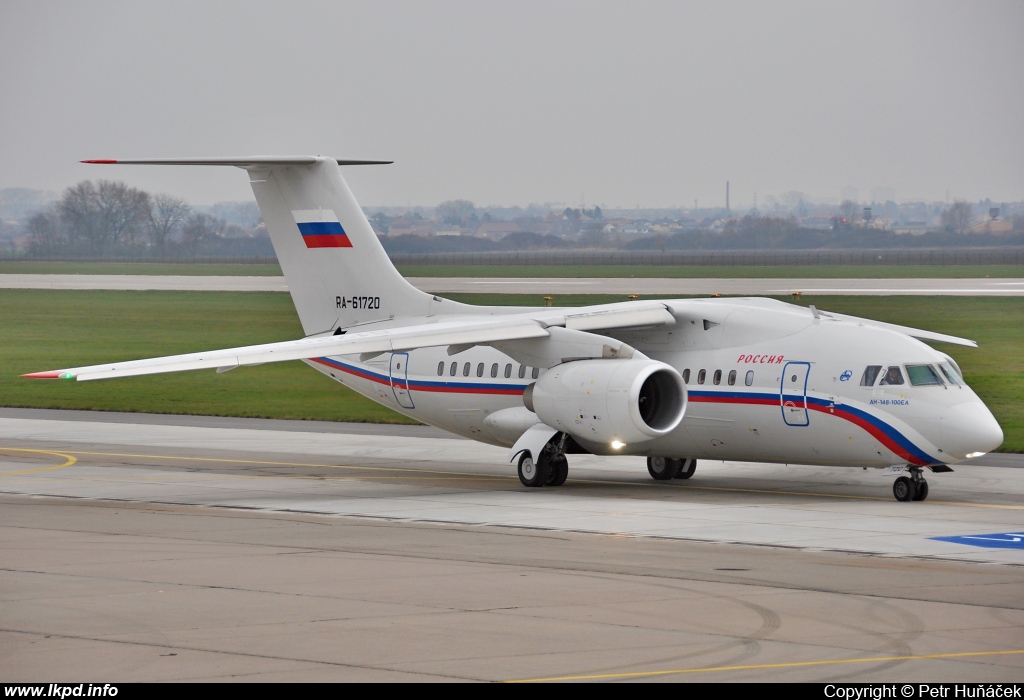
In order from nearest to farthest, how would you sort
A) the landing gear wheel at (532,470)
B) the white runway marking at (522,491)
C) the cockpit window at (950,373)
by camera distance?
the white runway marking at (522,491)
the cockpit window at (950,373)
the landing gear wheel at (532,470)

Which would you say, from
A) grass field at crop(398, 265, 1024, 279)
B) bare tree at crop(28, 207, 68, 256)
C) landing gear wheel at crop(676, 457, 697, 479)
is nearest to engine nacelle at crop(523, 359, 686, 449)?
landing gear wheel at crop(676, 457, 697, 479)

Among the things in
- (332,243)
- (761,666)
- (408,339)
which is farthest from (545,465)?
(761,666)

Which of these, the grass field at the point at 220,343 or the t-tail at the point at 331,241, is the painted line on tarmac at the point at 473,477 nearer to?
the t-tail at the point at 331,241

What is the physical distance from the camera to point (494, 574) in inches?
603

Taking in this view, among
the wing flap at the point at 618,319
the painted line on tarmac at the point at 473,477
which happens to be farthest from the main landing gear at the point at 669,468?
→ the wing flap at the point at 618,319

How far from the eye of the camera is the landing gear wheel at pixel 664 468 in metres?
25.5

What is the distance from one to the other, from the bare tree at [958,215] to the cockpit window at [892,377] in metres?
119

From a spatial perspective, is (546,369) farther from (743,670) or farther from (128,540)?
(743,670)

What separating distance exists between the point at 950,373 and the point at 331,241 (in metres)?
11.9

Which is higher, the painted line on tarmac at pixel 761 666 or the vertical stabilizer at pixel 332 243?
the vertical stabilizer at pixel 332 243

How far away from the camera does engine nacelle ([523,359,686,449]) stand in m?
22.3

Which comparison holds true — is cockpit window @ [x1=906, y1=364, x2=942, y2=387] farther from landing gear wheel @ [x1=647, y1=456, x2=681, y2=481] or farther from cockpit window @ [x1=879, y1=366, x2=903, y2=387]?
landing gear wheel @ [x1=647, y1=456, x2=681, y2=481]

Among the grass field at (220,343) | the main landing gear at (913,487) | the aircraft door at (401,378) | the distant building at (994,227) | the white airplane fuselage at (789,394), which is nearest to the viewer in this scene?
the white airplane fuselage at (789,394)

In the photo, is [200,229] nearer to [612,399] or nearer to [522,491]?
[522,491]
